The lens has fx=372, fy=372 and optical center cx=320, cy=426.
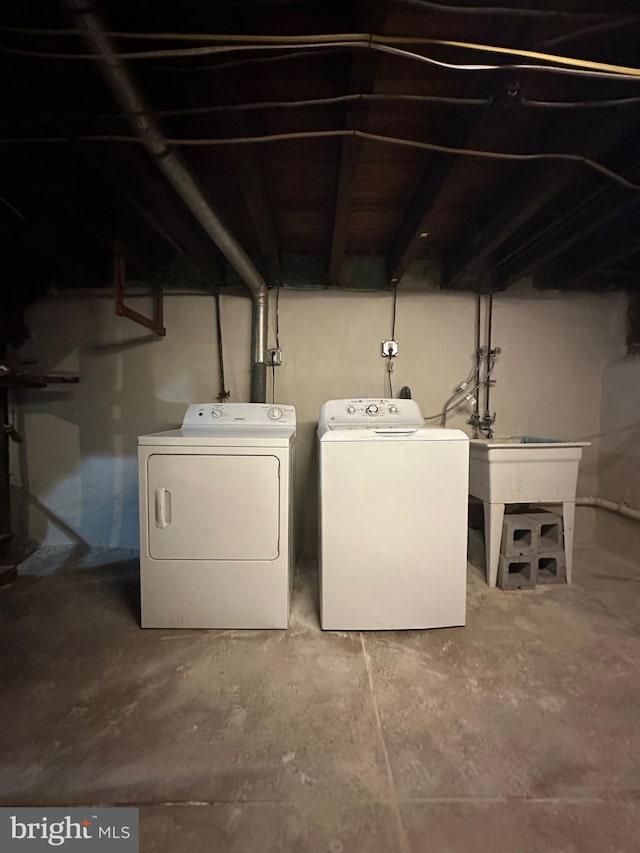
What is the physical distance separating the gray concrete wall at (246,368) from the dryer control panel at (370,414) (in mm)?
383

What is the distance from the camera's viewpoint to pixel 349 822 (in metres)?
0.93

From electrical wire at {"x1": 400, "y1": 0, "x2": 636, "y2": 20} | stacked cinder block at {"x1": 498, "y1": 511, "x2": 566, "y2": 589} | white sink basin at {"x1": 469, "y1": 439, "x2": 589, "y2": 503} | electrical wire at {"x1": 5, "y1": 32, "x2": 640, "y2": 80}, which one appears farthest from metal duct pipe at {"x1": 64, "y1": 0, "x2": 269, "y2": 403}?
stacked cinder block at {"x1": 498, "y1": 511, "x2": 566, "y2": 589}

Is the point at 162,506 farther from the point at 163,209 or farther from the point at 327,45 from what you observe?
the point at 327,45

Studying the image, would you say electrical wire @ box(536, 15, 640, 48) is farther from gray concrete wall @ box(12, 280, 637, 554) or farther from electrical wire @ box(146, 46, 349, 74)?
gray concrete wall @ box(12, 280, 637, 554)

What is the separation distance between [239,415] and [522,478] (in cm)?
170

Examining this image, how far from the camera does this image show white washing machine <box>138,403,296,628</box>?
170cm

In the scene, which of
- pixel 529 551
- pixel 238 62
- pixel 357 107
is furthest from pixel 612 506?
pixel 238 62

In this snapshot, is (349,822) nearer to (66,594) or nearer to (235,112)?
(66,594)

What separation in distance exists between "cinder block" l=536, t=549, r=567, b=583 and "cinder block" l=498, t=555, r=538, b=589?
8 centimetres

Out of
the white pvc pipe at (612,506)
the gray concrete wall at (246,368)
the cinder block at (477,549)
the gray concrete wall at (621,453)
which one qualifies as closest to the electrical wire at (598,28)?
the gray concrete wall at (246,368)

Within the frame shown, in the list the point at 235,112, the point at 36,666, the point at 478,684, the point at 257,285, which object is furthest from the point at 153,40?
the point at 478,684

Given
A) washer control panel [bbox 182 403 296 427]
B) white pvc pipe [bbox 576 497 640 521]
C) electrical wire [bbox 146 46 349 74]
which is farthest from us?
white pvc pipe [bbox 576 497 640 521]

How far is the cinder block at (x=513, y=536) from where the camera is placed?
7.01ft

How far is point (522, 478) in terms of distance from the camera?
2135 millimetres
